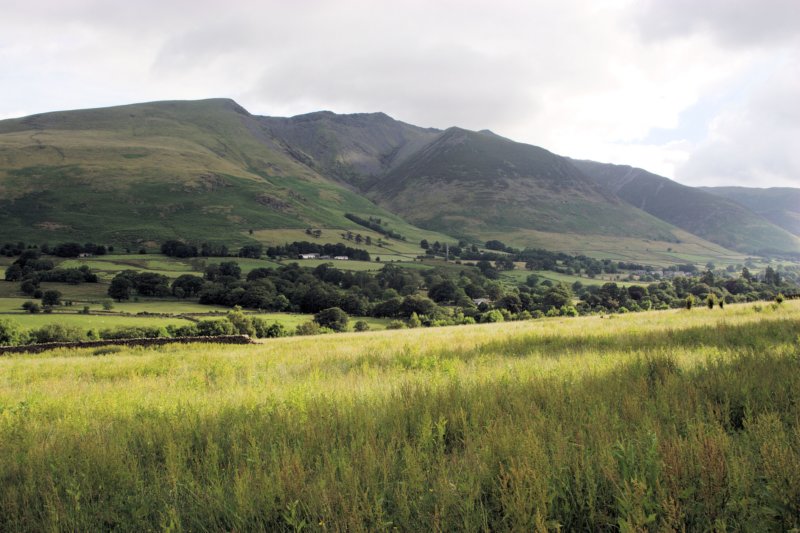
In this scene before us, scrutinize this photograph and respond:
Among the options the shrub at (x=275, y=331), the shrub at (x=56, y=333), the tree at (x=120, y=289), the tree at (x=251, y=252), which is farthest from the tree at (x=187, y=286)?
the tree at (x=251, y=252)

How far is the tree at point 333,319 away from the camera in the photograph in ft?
306

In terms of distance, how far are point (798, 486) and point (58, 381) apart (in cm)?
1444

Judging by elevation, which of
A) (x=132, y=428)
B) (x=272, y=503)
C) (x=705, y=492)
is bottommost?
(x=132, y=428)

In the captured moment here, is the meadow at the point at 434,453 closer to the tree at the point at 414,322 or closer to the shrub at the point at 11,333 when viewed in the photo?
the shrub at the point at 11,333

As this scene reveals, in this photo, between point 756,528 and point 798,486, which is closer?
point 756,528

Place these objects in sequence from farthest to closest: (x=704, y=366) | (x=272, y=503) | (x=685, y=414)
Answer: (x=704, y=366) < (x=685, y=414) < (x=272, y=503)

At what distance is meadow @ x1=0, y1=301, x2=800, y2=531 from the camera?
11.2ft

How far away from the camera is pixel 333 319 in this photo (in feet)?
313

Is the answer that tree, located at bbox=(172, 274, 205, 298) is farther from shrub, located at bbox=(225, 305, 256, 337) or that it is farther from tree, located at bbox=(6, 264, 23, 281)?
tree, located at bbox=(6, 264, 23, 281)

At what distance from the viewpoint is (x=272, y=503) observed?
3.72 m

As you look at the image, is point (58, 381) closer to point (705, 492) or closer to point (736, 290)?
point (705, 492)

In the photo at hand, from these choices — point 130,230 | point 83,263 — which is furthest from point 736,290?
point 130,230

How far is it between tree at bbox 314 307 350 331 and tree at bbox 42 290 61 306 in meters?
56.5

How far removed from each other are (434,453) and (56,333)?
89.5 meters
